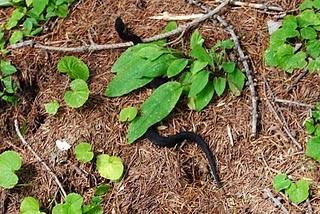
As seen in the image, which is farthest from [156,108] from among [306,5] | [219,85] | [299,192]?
[306,5]

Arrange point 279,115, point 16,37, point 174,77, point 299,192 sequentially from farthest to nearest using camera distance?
point 16,37
point 174,77
point 279,115
point 299,192

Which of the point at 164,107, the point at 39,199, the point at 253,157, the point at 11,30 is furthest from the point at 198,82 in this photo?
the point at 11,30

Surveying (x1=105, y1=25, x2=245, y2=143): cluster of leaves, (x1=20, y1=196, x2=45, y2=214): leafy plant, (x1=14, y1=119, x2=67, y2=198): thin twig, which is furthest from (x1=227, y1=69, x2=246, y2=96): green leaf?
(x1=20, y1=196, x2=45, y2=214): leafy plant

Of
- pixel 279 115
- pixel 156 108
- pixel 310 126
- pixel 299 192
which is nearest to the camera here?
pixel 299 192

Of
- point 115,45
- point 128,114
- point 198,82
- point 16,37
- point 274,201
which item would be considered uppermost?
point 16,37

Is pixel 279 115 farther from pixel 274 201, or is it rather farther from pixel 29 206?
pixel 29 206

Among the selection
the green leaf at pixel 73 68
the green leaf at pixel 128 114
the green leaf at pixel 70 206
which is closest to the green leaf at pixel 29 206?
the green leaf at pixel 70 206

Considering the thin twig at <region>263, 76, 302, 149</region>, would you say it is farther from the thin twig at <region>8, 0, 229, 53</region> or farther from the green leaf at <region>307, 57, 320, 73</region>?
the thin twig at <region>8, 0, 229, 53</region>

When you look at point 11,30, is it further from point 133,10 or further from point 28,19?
point 133,10
